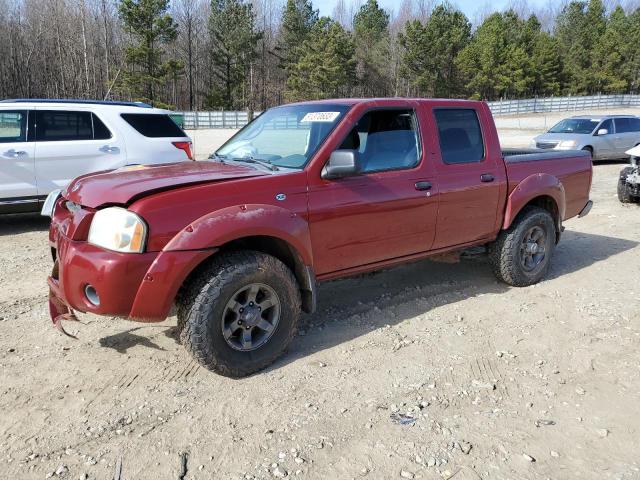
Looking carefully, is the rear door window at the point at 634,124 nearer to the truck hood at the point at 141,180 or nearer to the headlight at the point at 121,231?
the truck hood at the point at 141,180

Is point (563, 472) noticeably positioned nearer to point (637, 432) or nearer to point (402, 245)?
point (637, 432)

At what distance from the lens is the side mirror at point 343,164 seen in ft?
12.3

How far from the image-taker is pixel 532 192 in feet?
17.4

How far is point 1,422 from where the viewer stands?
306 centimetres

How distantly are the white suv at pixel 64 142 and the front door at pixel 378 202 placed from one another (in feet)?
15.3

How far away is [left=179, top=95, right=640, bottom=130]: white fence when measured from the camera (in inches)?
1806

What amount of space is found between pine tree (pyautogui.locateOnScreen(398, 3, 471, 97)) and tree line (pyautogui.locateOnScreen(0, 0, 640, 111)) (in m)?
0.13

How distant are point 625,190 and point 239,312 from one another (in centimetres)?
912

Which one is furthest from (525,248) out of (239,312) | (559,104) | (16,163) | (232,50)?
(559,104)

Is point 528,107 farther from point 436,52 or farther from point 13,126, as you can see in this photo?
point 13,126

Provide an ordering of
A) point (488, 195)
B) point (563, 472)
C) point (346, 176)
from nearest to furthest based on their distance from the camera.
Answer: point (563, 472), point (346, 176), point (488, 195)

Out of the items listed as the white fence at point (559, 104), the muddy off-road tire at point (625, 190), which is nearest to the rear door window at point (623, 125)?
the muddy off-road tire at point (625, 190)

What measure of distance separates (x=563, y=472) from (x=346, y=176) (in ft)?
7.54

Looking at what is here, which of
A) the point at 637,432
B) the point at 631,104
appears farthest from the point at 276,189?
the point at 631,104
